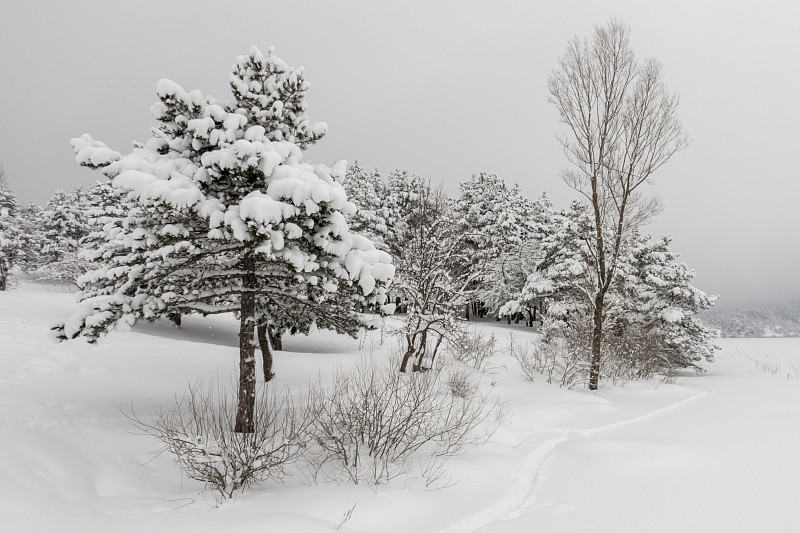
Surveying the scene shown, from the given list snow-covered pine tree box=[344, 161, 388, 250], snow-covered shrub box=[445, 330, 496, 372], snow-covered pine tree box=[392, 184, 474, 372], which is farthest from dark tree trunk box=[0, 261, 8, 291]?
snow-covered shrub box=[445, 330, 496, 372]

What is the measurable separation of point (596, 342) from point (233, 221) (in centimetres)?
1212

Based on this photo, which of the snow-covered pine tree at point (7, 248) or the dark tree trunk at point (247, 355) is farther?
the snow-covered pine tree at point (7, 248)

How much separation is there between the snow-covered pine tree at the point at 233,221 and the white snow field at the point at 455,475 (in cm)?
166

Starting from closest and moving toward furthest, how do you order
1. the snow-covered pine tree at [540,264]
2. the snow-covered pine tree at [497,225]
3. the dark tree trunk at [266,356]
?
the dark tree trunk at [266,356]
the snow-covered pine tree at [540,264]
the snow-covered pine tree at [497,225]

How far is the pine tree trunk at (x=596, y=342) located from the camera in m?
13.5

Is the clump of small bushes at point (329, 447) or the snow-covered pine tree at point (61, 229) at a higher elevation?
the snow-covered pine tree at point (61, 229)

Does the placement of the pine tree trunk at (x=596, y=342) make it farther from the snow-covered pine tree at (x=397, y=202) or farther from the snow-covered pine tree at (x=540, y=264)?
the snow-covered pine tree at (x=397, y=202)

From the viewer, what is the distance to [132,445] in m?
6.97

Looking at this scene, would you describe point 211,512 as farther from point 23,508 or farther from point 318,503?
point 23,508

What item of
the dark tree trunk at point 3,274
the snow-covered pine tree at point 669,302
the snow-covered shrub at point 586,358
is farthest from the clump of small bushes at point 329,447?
the dark tree trunk at point 3,274

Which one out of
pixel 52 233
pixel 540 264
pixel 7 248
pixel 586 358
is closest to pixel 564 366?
pixel 586 358

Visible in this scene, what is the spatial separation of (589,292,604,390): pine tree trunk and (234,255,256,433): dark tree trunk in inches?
420

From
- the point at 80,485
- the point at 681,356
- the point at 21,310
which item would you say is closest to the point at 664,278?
the point at 681,356

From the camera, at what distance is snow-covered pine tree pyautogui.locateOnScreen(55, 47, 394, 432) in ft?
20.1
